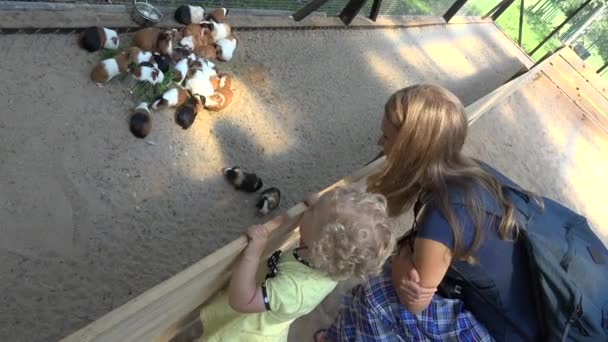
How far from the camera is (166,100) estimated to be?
112 inches

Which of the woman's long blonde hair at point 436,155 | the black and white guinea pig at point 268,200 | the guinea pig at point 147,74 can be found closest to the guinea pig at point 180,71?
the guinea pig at point 147,74

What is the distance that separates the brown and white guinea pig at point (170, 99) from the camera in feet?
9.31

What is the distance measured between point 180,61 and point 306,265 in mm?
1708

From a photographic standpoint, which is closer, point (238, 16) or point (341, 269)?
point (341, 269)

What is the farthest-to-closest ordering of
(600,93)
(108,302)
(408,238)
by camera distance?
(600,93)
(108,302)
(408,238)

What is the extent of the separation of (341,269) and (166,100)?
161cm

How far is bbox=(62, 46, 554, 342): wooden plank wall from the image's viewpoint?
1.12m

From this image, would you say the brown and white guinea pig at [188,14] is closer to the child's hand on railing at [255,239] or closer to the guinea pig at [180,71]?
the guinea pig at [180,71]

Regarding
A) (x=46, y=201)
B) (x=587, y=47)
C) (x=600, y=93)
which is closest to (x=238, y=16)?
(x=46, y=201)

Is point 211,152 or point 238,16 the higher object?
point 238,16

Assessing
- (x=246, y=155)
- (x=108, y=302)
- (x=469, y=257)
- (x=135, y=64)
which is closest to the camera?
(x=469, y=257)

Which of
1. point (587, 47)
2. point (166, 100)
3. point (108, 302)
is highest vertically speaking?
point (587, 47)

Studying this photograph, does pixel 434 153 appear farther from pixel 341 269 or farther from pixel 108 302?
pixel 108 302

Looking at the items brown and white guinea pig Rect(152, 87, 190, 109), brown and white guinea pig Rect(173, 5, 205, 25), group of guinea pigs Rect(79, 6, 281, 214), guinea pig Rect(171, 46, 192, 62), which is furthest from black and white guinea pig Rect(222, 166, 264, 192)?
brown and white guinea pig Rect(173, 5, 205, 25)
